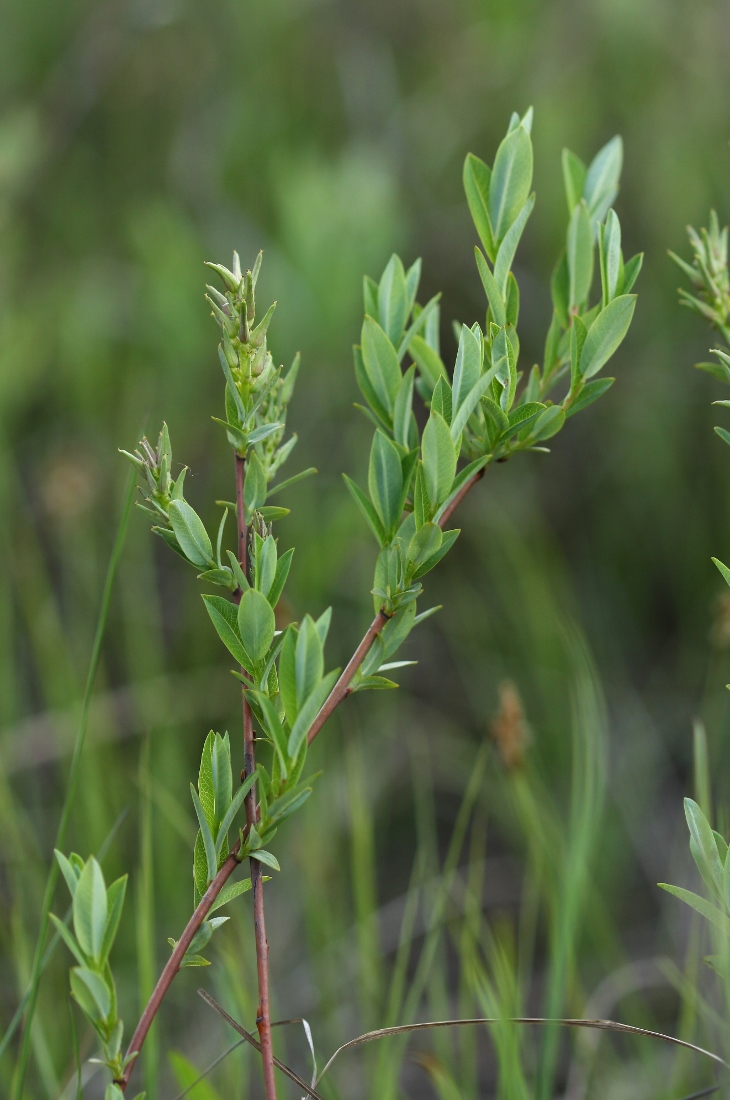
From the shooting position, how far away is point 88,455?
1.50 m

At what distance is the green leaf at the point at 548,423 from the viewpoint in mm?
389

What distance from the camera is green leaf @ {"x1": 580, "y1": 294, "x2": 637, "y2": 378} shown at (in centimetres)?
39

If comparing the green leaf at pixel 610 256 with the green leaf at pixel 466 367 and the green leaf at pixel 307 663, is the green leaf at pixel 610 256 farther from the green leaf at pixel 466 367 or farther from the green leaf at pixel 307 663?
the green leaf at pixel 307 663

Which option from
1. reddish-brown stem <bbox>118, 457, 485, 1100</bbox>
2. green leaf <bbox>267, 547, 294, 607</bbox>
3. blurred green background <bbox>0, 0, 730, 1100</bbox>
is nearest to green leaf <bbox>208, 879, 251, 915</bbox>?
reddish-brown stem <bbox>118, 457, 485, 1100</bbox>

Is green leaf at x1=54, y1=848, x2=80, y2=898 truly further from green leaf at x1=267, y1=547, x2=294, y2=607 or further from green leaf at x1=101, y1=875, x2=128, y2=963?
green leaf at x1=267, y1=547, x2=294, y2=607

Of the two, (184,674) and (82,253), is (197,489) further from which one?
(82,253)

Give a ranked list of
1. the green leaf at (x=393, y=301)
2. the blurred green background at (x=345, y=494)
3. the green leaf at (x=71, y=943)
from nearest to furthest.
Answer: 1. the green leaf at (x=71, y=943)
2. the green leaf at (x=393, y=301)
3. the blurred green background at (x=345, y=494)

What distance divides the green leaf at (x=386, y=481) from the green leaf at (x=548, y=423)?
0.06 m

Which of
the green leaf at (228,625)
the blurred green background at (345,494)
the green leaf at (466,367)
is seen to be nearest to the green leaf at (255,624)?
the green leaf at (228,625)

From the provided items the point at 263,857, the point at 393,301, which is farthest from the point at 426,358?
the point at 263,857

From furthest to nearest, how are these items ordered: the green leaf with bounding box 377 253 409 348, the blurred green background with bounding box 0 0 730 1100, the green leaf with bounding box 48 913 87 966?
the blurred green background with bounding box 0 0 730 1100
the green leaf with bounding box 377 253 409 348
the green leaf with bounding box 48 913 87 966

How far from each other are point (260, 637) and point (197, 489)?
124 centimetres

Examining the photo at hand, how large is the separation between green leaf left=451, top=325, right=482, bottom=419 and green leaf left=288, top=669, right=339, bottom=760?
4.7 inches

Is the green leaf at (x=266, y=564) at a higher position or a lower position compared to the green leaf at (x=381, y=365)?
lower
